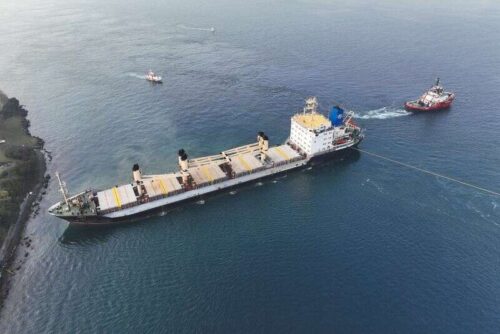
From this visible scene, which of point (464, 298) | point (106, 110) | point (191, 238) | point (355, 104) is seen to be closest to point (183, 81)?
point (106, 110)

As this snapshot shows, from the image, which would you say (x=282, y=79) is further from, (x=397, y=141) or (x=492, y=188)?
(x=492, y=188)

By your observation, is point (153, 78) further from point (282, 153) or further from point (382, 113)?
point (382, 113)

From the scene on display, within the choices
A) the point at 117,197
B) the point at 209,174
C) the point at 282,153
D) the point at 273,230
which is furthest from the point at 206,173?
the point at 273,230

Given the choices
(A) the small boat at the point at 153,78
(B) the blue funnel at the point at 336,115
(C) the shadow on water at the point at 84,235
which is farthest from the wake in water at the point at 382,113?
(C) the shadow on water at the point at 84,235

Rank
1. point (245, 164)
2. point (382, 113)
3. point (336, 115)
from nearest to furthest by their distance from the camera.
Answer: point (245, 164)
point (336, 115)
point (382, 113)

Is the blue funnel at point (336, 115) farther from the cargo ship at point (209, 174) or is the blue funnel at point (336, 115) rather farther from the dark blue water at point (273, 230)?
the dark blue water at point (273, 230)

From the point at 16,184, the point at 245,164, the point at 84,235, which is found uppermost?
the point at 16,184

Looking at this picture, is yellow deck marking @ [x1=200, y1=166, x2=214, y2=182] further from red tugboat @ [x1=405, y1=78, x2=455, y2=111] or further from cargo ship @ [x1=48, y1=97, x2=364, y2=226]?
red tugboat @ [x1=405, y1=78, x2=455, y2=111]
